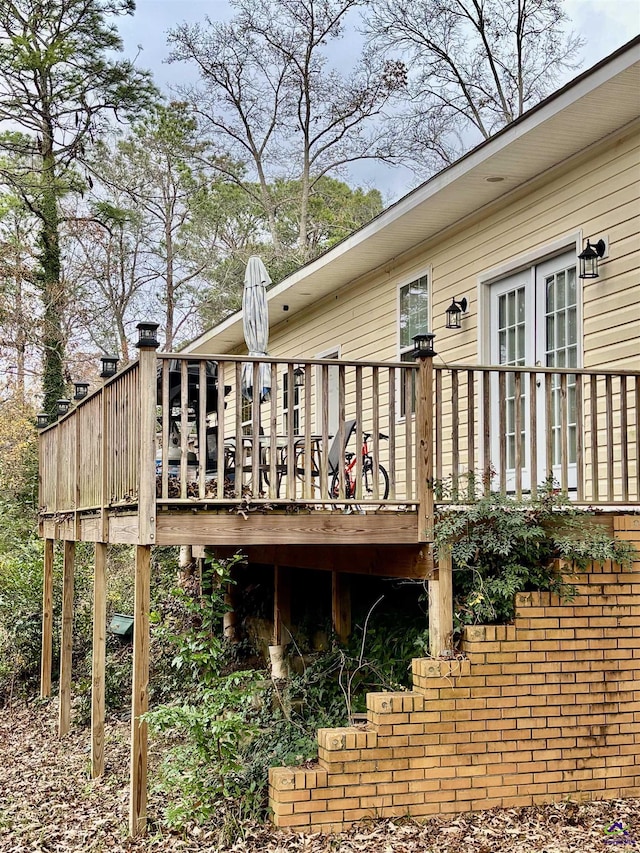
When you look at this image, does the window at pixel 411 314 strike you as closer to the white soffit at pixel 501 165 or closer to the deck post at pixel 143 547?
the white soffit at pixel 501 165

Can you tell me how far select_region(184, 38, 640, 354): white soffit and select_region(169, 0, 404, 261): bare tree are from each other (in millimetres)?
14859

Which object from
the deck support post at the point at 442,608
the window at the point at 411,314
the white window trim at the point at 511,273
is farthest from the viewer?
the window at the point at 411,314

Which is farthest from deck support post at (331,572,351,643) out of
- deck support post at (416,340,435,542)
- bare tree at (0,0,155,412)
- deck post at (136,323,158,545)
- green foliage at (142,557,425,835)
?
bare tree at (0,0,155,412)

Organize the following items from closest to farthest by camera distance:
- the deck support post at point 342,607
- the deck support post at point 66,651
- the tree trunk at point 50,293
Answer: the deck support post at point 342,607 < the deck support post at point 66,651 < the tree trunk at point 50,293

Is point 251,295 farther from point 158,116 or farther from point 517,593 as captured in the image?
point 158,116

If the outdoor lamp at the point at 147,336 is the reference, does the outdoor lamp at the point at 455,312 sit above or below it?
above

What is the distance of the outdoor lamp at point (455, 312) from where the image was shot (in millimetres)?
9562

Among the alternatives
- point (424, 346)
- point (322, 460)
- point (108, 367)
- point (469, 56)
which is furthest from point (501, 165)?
point (469, 56)

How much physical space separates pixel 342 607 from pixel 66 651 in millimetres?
3589

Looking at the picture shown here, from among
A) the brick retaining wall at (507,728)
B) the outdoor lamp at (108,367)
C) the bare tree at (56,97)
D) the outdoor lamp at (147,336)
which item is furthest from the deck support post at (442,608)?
the bare tree at (56,97)

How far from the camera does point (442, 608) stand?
6.63m

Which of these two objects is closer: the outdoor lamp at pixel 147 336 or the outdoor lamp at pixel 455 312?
the outdoor lamp at pixel 147 336

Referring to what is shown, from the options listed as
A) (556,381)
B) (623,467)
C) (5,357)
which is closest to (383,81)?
(5,357)

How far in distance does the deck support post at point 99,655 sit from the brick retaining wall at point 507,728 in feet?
8.83
